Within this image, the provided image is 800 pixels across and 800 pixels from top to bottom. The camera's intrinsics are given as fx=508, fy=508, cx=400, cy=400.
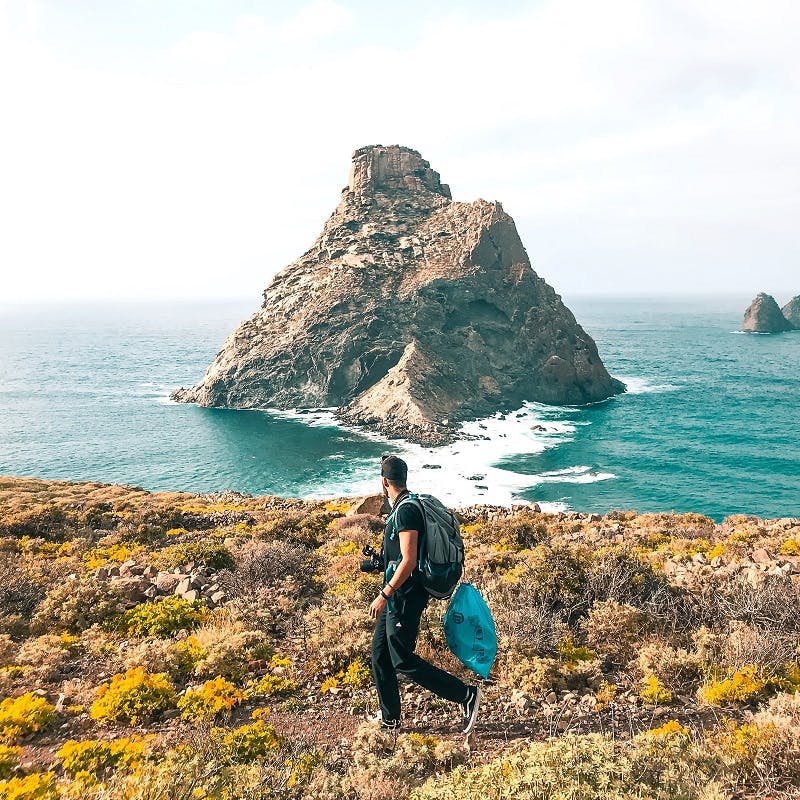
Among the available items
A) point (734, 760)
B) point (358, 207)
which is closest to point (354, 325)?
point (358, 207)

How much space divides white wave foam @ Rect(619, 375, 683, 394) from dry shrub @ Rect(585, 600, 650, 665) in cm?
9329

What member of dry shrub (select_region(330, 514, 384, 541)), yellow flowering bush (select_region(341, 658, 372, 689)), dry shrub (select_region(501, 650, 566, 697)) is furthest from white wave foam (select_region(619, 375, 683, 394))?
yellow flowering bush (select_region(341, 658, 372, 689))

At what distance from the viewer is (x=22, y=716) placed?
568 centimetres

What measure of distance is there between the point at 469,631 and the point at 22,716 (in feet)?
16.7

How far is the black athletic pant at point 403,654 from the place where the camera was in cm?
529

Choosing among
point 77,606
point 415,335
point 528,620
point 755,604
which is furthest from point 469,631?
point 415,335

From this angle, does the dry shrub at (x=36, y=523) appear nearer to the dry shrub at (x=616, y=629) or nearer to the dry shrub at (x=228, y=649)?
the dry shrub at (x=228, y=649)

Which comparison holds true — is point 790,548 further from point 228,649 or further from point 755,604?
point 228,649

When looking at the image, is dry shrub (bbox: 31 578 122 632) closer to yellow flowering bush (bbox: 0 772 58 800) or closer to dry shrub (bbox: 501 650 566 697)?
yellow flowering bush (bbox: 0 772 58 800)

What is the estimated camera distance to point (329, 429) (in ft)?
243

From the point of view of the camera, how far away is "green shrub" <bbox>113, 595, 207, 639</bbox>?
8.14m

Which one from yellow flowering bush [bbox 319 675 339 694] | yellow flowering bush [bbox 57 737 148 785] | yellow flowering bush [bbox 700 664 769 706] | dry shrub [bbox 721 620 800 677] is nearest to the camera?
yellow flowering bush [bbox 57 737 148 785]

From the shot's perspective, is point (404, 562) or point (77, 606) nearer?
point (404, 562)

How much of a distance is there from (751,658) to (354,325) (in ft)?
280
